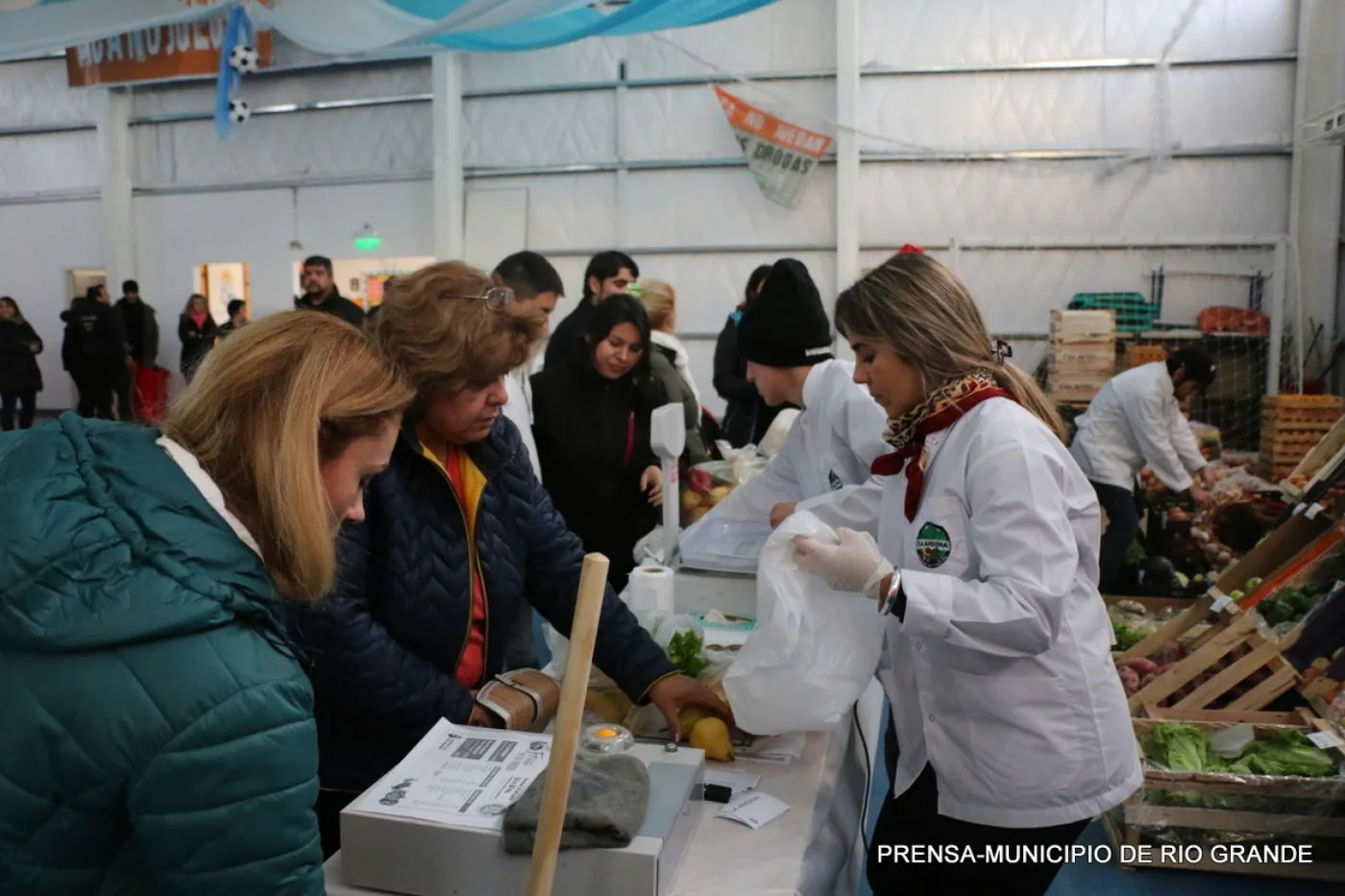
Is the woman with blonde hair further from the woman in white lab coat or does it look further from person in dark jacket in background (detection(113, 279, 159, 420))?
person in dark jacket in background (detection(113, 279, 159, 420))

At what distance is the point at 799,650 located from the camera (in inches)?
64.1

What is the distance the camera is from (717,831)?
1400mm

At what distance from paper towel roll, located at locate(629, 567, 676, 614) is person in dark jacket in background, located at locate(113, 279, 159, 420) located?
864cm

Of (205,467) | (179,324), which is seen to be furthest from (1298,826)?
(179,324)

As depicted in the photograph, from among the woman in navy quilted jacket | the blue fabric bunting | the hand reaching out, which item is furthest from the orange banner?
the woman in navy quilted jacket

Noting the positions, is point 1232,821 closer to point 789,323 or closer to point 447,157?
point 789,323

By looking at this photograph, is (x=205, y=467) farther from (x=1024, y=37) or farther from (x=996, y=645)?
(x=1024, y=37)

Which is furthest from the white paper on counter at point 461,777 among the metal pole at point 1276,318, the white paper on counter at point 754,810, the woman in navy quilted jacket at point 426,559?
the metal pole at point 1276,318

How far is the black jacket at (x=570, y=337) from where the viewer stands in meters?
3.13

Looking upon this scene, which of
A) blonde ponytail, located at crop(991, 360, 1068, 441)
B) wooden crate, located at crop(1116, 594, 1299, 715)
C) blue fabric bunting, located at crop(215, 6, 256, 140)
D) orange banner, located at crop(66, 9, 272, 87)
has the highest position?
orange banner, located at crop(66, 9, 272, 87)

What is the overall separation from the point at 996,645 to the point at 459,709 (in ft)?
2.51

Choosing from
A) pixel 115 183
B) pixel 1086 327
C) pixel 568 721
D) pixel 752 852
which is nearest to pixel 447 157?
pixel 115 183

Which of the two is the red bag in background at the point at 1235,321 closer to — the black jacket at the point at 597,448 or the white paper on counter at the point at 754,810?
the black jacket at the point at 597,448

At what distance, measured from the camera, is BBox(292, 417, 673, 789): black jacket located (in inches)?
58.1
